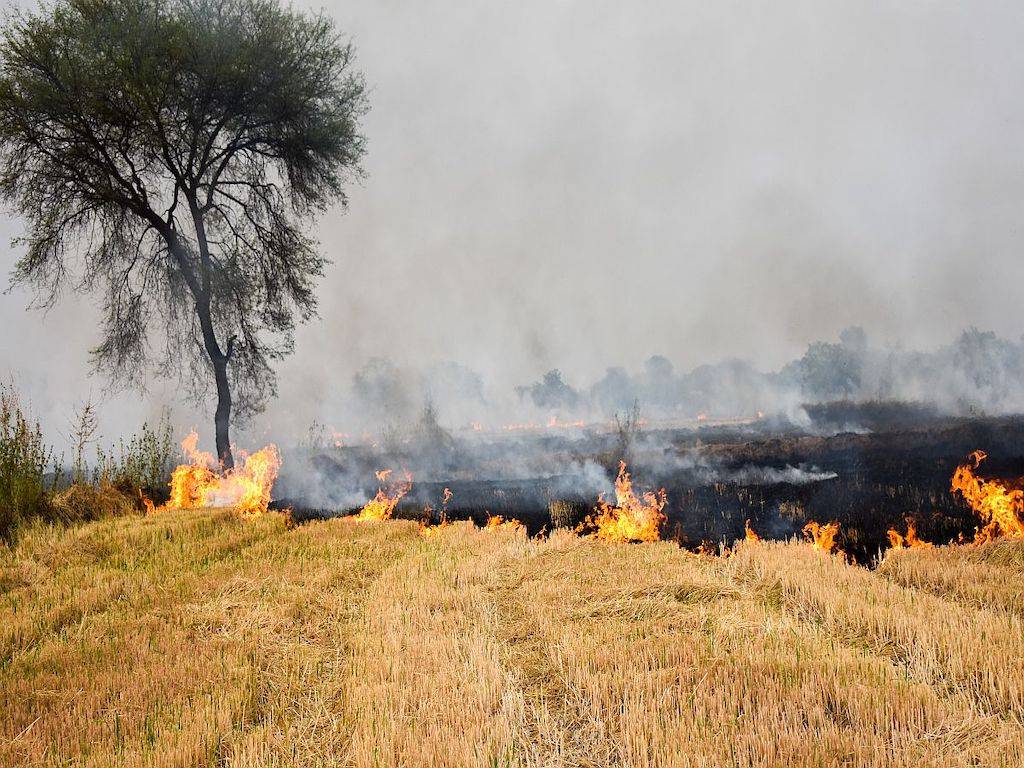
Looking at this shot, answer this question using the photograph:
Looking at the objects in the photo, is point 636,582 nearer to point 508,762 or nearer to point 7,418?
point 508,762

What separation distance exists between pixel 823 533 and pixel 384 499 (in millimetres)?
13002

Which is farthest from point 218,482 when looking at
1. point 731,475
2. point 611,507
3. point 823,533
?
point 731,475

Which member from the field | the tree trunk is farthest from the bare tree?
the field

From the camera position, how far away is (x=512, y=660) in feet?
16.8

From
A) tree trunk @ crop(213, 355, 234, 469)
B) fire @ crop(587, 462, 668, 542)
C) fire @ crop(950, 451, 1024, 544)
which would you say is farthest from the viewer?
tree trunk @ crop(213, 355, 234, 469)

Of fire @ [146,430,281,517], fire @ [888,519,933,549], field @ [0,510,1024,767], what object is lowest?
fire @ [888,519,933,549]

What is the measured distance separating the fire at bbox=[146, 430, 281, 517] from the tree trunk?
321mm

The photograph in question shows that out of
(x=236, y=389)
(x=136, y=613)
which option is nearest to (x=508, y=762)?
(x=136, y=613)

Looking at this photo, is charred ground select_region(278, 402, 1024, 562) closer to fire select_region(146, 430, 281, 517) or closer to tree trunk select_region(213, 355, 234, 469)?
fire select_region(146, 430, 281, 517)

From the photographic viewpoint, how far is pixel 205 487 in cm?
1452

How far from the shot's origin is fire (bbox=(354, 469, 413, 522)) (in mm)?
14831

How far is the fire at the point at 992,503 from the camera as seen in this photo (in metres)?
11.3

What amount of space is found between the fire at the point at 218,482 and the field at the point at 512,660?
541 cm

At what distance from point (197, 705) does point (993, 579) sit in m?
9.36
